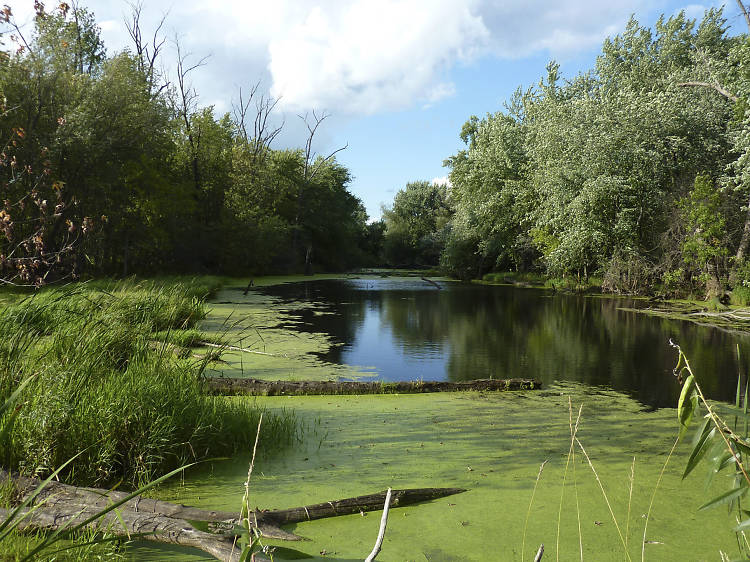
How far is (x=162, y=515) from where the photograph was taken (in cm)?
240

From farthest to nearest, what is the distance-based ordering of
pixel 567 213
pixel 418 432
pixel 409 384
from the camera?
pixel 567 213 < pixel 409 384 < pixel 418 432

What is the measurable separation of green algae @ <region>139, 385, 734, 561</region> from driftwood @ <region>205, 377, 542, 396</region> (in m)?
0.22

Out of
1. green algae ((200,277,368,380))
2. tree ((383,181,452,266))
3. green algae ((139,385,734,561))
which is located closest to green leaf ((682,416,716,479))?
green algae ((139,385,734,561))

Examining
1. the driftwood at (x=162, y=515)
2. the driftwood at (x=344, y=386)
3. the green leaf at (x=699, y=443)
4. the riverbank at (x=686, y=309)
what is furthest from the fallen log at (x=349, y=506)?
the riverbank at (x=686, y=309)

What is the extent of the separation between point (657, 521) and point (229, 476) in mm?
2418

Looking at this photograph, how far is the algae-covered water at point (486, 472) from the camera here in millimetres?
2637

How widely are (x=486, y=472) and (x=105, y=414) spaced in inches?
92.3

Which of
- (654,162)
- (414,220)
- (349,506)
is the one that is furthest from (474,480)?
(414,220)

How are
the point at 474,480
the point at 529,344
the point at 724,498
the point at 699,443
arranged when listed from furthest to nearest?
the point at 529,344 → the point at 474,480 → the point at 699,443 → the point at 724,498

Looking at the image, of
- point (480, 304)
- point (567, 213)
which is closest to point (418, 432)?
point (480, 304)

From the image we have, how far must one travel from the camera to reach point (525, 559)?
2.46 m

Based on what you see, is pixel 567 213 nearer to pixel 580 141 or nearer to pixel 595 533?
pixel 580 141

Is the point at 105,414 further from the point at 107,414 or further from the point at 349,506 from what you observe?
the point at 349,506

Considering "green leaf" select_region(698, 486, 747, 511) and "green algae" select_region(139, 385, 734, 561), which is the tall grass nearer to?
"green algae" select_region(139, 385, 734, 561)
